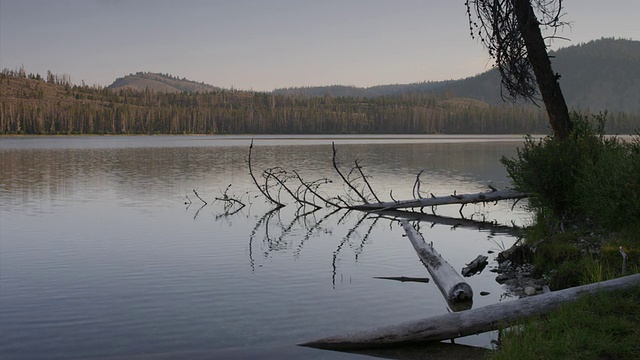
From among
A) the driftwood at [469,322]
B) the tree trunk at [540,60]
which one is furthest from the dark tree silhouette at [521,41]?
the driftwood at [469,322]

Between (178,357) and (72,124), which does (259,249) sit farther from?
(72,124)

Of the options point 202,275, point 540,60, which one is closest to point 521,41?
point 540,60

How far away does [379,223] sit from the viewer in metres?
21.8

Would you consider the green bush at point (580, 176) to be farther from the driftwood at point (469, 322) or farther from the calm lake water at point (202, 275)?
the driftwood at point (469, 322)

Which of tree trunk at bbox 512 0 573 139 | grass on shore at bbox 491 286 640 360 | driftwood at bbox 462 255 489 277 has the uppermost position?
tree trunk at bbox 512 0 573 139

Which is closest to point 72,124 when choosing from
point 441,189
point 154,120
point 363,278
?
point 154,120

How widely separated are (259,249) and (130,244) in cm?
334

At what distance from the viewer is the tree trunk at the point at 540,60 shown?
52.6ft

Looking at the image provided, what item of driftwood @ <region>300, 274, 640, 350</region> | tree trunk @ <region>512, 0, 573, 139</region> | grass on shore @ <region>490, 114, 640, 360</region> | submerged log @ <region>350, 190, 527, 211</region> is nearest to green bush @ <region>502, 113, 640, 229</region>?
grass on shore @ <region>490, 114, 640, 360</region>

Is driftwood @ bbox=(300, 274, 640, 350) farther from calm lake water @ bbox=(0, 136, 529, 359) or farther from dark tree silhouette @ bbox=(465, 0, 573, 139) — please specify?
dark tree silhouette @ bbox=(465, 0, 573, 139)

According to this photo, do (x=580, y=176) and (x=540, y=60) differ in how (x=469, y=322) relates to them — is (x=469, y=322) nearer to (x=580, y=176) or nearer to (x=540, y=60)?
(x=580, y=176)

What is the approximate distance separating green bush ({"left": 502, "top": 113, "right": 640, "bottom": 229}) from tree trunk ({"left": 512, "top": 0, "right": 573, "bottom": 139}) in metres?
0.72

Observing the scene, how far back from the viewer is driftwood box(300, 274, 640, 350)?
8797mm

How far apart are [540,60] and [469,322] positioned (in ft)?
31.3
